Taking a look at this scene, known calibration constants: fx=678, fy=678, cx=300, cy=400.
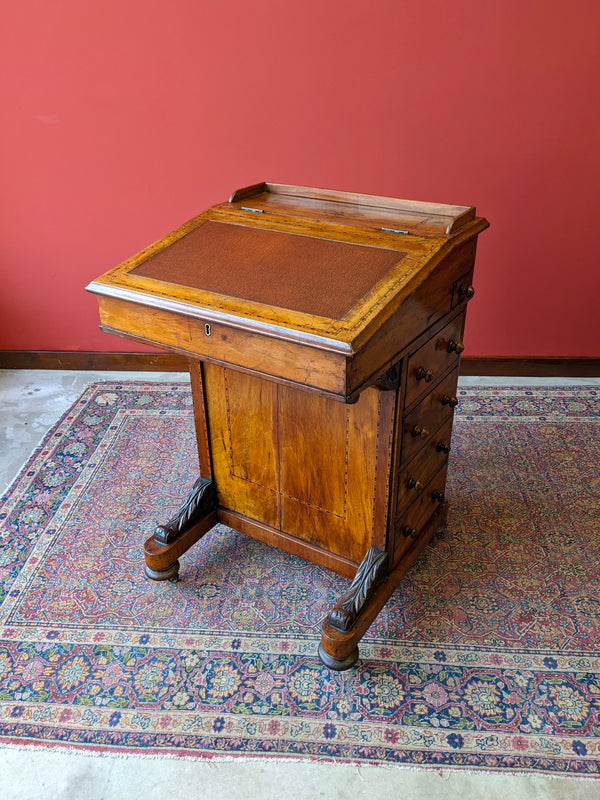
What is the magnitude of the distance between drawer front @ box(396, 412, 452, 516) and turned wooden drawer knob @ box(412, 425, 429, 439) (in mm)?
92

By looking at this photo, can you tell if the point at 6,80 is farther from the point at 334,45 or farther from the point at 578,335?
the point at 578,335

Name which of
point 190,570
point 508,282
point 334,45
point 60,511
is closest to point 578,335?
point 508,282

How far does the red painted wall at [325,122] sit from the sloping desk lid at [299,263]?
1.06 metres

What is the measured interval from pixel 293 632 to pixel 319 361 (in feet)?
3.52

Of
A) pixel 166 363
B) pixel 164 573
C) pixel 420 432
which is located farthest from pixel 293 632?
pixel 166 363

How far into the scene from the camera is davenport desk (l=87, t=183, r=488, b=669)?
1.64 m

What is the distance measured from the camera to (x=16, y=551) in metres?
2.56

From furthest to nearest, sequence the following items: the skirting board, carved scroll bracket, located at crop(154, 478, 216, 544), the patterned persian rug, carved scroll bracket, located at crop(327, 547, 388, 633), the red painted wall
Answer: the skirting board < the red painted wall < carved scroll bracket, located at crop(154, 478, 216, 544) < carved scroll bracket, located at crop(327, 547, 388, 633) < the patterned persian rug

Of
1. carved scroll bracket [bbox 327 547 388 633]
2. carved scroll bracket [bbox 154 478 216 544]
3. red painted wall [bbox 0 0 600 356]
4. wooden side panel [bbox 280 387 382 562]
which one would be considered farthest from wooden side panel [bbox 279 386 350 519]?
red painted wall [bbox 0 0 600 356]

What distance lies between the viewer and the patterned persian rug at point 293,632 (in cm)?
189

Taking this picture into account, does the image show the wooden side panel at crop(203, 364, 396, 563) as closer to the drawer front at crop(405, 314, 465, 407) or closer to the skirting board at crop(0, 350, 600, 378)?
the drawer front at crop(405, 314, 465, 407)

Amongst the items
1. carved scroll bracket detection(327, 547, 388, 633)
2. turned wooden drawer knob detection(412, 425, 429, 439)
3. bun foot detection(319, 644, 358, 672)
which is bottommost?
bun foot detection(319, 644, 358, 672)

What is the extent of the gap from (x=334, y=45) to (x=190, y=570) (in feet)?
7.65

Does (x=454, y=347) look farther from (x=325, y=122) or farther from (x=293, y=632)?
(x=325, y=122)
